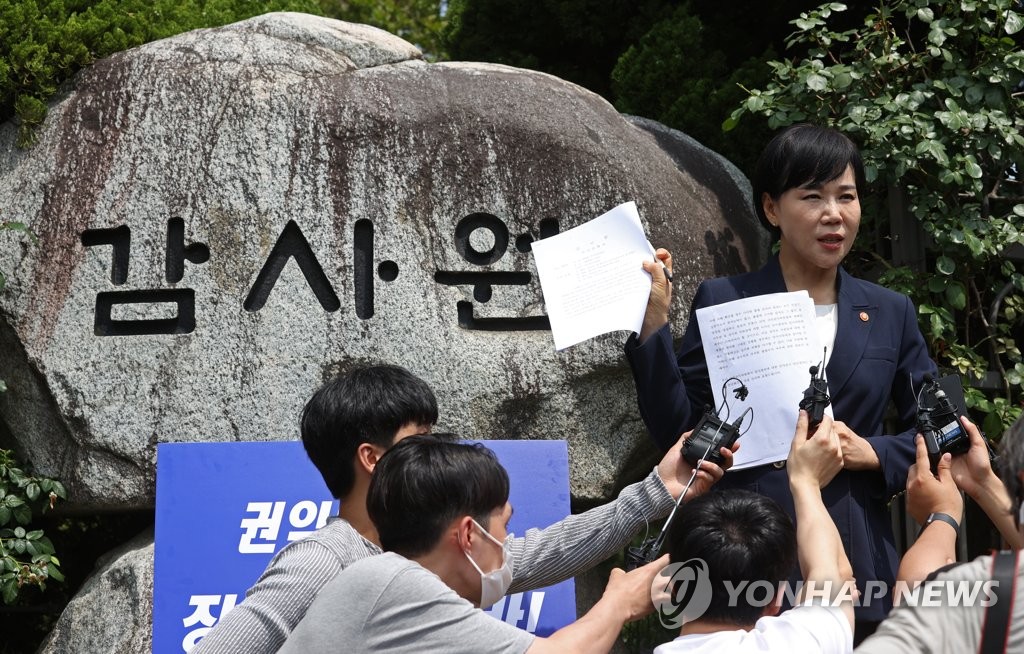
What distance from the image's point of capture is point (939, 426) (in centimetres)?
253

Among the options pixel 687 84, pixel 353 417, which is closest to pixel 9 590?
pixel 353 417

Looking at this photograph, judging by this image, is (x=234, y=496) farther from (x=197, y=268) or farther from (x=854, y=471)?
(x=854, y=471)

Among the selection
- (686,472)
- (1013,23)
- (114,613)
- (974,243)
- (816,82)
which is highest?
(1013,23)

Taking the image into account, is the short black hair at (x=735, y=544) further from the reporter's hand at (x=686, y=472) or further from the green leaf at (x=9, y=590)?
the green leaf at (x=9, y=590)

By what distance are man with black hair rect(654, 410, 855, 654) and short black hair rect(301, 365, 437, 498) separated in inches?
29.8

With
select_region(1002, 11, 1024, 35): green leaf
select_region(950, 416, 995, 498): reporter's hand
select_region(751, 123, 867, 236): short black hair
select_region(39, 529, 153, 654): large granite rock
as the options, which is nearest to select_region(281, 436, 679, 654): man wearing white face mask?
select_region(950, 416, 995, 498): reporter's hand

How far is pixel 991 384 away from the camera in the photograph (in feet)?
14.0

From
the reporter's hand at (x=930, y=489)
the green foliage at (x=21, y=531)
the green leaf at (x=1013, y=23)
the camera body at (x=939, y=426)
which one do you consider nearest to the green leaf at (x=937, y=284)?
the green leaf at (x=1013, y=23)

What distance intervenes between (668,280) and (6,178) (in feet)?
8.17

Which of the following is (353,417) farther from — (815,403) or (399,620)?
(815,403)

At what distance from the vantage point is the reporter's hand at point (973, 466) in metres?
2.45

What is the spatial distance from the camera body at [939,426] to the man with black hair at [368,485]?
1.39 feet

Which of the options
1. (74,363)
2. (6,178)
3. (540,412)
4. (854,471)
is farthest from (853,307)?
(6,178)

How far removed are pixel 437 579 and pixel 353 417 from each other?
0.66 metres
